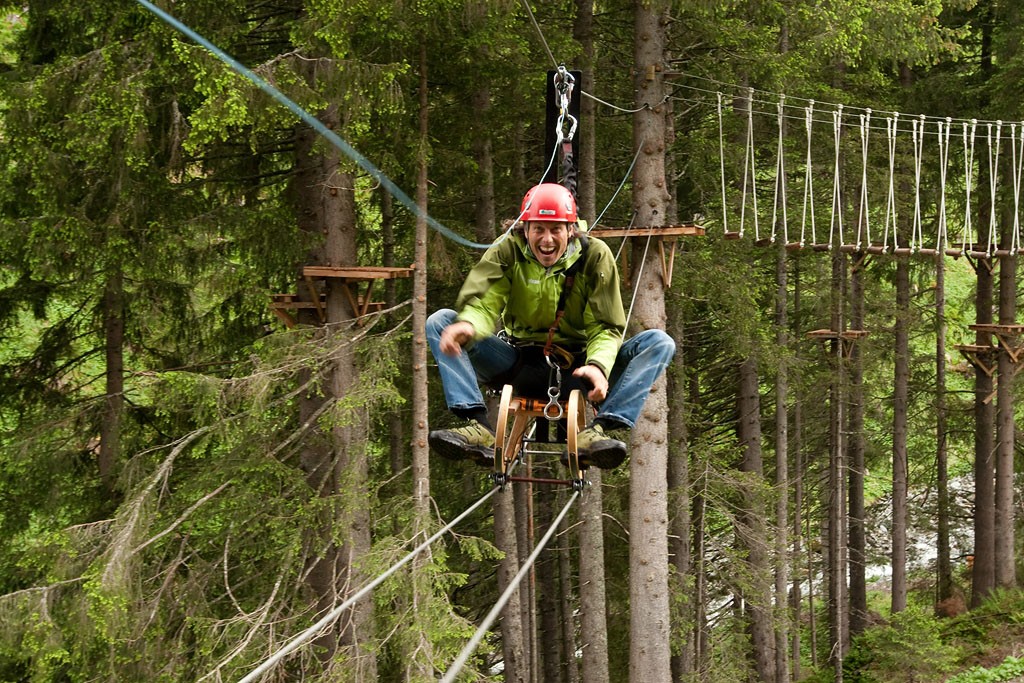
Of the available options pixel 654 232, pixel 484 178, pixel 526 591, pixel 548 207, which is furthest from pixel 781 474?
pixel 548 207

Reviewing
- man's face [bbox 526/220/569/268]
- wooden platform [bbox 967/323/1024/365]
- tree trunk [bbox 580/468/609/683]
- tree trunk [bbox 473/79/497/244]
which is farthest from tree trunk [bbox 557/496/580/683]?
man's face [bbox 526/220/569/268]

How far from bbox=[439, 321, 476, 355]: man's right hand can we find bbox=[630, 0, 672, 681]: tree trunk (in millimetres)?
6273

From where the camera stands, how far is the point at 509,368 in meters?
6.25

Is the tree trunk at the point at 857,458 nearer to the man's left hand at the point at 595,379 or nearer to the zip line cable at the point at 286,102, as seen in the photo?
the zip line cable at the point at 286,102

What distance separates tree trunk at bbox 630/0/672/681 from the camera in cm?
1159

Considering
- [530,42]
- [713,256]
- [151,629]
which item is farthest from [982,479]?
[151,629]

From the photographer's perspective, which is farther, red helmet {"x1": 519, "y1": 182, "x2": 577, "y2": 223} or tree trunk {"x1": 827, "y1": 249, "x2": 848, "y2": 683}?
tree trunk {"x1": 827, "y1": 249, "x2": 848, "y2": 683}

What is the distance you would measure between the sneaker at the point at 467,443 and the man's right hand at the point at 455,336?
508 mm

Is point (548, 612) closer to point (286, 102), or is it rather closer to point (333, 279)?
point (333, 279)

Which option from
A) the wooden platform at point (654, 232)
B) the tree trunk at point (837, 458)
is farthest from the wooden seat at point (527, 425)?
the tree trunk at point (837, 458)

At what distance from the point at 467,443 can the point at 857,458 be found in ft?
60.7

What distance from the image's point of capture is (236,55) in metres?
11.0

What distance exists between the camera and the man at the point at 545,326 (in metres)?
5.69

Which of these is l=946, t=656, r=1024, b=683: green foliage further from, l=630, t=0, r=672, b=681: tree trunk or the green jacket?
the green jacket
